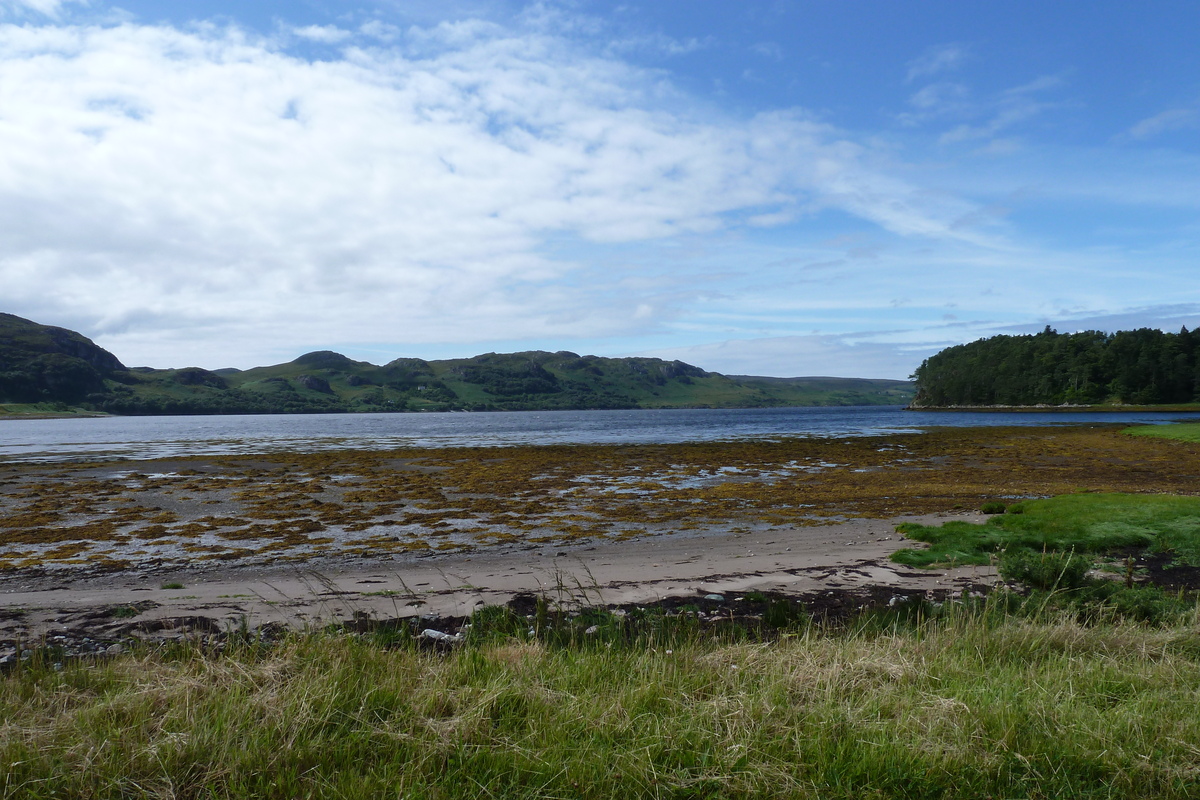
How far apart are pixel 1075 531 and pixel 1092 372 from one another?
7487 inches

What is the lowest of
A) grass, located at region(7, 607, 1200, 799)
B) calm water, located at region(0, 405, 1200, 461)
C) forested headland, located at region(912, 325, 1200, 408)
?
calm water, located at region(0, 405, 1200, 461)

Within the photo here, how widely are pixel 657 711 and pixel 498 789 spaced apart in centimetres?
159

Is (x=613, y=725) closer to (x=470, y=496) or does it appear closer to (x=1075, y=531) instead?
(x=1075, y=531)

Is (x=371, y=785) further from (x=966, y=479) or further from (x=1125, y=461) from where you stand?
(x=1125, y=461)

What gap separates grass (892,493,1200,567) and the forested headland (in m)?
178

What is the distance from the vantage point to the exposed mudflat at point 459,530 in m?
12.1

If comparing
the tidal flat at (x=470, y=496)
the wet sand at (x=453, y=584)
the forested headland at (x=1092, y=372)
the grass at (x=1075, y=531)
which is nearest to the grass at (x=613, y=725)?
the wet sand at (x=453, y=584)

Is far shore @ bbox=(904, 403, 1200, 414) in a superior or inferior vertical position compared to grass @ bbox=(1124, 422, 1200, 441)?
superior

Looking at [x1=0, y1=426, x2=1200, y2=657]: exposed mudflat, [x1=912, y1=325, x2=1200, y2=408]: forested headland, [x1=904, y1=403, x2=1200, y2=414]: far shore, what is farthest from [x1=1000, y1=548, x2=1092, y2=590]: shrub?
[x1=912, y1=325, x2=1200, y2=408]: forested headland

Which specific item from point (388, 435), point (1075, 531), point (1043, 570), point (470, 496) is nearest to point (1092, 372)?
point (388, 435)

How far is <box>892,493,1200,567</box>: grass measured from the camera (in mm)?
14656

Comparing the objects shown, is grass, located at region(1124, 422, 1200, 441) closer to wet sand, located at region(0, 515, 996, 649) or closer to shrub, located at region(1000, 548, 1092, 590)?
wet sand, located at region(0, 515, 996, 649)

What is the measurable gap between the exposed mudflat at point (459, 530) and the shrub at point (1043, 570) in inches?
36.6

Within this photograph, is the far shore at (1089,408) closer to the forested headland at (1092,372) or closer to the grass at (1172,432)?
the forested headland at (1092,372)
